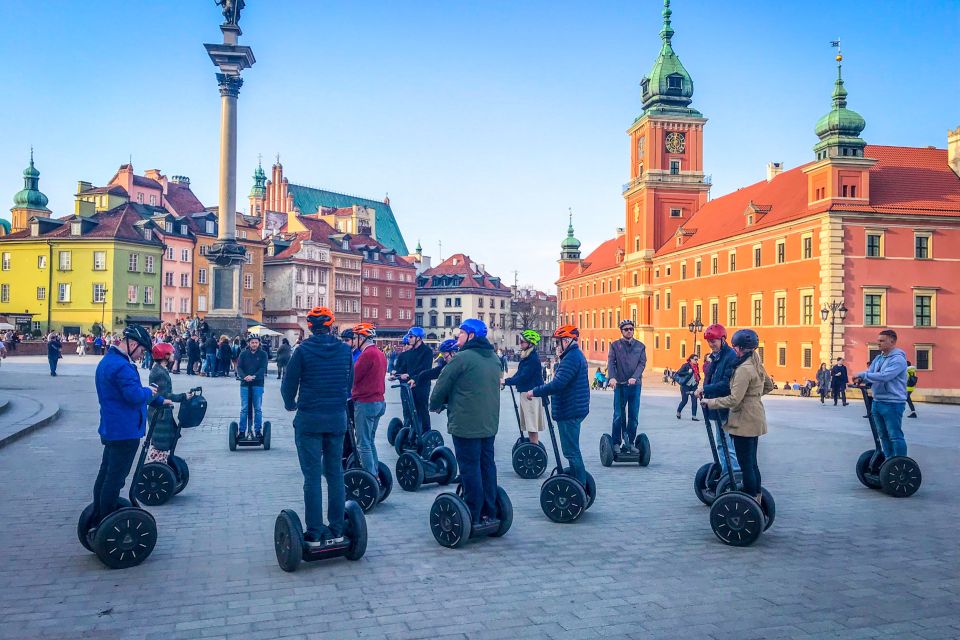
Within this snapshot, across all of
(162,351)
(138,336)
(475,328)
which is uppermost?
(475,328)

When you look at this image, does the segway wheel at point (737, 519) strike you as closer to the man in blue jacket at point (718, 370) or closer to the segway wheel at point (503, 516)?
the man in blue jacket at point (718, 370)

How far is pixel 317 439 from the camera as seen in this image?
6.52 metres

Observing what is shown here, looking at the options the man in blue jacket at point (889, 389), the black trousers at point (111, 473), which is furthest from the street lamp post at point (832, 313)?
the black trousers at point (111, 473)

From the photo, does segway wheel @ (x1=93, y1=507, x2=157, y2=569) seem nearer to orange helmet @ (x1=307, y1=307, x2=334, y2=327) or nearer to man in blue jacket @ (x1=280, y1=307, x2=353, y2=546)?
man in blue jacket @ (x1=280, y1=307, x2=353, y2=546)

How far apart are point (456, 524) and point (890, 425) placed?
20.2ft

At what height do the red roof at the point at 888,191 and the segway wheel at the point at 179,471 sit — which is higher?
the red roof at the point at 888,191

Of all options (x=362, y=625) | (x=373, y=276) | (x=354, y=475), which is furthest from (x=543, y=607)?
(x=373, y=276)

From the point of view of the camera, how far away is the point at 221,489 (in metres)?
9.84

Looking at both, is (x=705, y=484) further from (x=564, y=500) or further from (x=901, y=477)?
(x=901, y=477)

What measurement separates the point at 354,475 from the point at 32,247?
67403 mm

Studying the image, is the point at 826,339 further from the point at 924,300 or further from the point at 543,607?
the point at 543,607

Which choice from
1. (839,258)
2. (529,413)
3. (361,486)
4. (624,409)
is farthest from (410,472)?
(839,258)

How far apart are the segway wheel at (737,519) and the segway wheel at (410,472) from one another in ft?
12.9

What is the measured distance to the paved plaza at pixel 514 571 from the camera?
5309 millimetres
